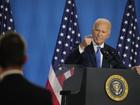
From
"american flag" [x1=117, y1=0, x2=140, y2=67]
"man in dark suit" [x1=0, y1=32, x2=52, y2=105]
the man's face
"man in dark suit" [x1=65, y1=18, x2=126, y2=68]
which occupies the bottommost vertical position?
"man in dark suit" [x1=0, y1=32, x2=52, y2=105]

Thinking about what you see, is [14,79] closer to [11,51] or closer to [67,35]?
[11,51]

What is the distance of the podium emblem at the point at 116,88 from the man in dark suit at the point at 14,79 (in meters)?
1.71

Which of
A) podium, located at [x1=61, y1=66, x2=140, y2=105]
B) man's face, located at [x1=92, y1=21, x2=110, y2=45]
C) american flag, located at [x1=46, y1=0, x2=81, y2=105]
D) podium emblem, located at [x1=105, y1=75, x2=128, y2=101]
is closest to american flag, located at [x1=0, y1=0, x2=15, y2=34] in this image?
american flag, located at [x1=46, y1=0, x2=81, y2=105]

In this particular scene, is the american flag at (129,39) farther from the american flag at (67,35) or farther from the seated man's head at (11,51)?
the seated man's head at (11,51)

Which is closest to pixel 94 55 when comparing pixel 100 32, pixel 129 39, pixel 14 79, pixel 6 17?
pixel 100 32

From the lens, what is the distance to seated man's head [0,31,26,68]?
1.92 metres

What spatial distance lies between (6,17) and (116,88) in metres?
3.44

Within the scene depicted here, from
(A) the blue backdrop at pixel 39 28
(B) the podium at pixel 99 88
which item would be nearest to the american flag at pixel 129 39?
(A) the blue backdrop at pixel 39 28

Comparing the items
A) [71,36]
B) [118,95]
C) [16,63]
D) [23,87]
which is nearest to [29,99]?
[23,87]

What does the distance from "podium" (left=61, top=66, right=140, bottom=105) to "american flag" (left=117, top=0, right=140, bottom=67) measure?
3.54m

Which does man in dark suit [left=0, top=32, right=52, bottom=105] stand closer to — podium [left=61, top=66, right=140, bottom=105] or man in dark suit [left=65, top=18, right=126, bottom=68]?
podium [left=61, top=66, right=140, bottom=105]

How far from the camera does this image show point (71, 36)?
7.00 metres

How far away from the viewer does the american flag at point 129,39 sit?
7.25 m

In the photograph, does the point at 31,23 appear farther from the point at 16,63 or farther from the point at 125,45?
the point at 16,63
